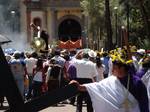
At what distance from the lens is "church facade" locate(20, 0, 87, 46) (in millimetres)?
91750

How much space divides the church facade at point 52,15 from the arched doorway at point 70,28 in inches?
2.4

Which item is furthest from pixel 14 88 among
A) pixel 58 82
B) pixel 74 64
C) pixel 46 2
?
pixel 46 2

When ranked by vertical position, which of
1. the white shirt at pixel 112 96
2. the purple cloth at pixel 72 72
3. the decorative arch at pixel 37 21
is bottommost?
the purple cloth at pixel 72 72

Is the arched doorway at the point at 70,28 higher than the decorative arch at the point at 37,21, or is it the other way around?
the decorative arch at the point at 37,21

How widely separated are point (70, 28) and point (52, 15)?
187 inches

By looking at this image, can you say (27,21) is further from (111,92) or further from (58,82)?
(111,92)

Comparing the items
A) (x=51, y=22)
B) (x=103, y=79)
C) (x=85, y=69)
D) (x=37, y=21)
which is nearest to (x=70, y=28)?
(x=51, y=22)

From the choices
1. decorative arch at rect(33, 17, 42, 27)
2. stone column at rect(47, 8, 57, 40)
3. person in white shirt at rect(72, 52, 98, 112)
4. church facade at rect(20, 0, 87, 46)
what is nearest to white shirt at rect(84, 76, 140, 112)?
person in white shirt at rect(72, 52, 98, 112)

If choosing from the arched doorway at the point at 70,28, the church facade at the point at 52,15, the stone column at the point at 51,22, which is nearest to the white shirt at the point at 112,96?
the church facade at the point at 52,15

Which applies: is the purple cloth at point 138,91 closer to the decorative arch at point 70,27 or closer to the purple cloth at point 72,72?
the purple cloth at point 72,72

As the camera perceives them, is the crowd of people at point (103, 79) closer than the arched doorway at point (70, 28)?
Yes

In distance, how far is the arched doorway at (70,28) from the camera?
94.6 metres

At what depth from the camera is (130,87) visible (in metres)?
6.80

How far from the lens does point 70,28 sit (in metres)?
96.0
